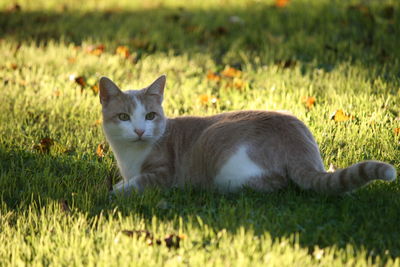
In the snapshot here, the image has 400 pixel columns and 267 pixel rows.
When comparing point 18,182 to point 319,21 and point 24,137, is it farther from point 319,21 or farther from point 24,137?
point 319,21

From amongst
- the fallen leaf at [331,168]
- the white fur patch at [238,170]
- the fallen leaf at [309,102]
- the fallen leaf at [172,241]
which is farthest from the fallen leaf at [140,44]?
the fallen leaf at [172,241]

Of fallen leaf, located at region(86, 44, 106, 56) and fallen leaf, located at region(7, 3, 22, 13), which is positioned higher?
fallen leaf, located at region(7, 3, 22, 13)

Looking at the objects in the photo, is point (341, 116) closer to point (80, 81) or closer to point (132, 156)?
point (132, 156)

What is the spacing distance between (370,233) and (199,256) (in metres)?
0.91

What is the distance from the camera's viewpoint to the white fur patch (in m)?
3.43

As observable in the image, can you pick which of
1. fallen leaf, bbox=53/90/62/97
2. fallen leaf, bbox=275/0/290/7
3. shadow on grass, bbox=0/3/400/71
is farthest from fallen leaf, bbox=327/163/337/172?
fallen leaf, bbox=275/0/290/7

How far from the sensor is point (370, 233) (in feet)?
9.87

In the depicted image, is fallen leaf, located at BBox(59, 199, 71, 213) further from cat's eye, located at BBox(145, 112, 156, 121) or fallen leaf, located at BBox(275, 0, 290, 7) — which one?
fallen leaf, located at BBox(275, 0, 290, 7)

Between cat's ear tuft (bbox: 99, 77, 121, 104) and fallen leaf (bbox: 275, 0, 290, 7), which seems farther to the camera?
A: fallen leaf (bbox: 275, 0, 290, 7)

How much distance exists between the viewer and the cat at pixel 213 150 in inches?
133

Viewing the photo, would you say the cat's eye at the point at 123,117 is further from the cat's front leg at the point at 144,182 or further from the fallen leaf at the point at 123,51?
the fallen leaf at the point at 123,51

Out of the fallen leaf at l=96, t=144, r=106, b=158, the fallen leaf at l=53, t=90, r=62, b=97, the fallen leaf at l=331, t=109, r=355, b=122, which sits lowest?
the fallen leaf at l=96, t=144, r=106, b=158

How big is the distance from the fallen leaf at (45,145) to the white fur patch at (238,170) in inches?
62.0

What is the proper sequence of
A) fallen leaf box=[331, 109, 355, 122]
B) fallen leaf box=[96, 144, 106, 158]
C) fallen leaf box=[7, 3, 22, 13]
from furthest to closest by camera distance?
fallen leaf box=[7, 3, 22, 13], fallen leaf box=[331, 109, 355, 122], fallen leaf box=[96, 144, 106, 158]
